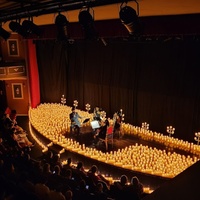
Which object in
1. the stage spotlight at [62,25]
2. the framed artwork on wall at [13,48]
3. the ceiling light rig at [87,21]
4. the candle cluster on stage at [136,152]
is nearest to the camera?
the ceiling light rig at [87,21]

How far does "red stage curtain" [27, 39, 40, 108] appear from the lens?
13.5 metres


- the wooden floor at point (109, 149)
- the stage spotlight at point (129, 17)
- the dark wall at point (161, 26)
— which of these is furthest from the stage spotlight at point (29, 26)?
the wooden floor at point (109, 149)

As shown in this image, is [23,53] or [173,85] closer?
[173,85]

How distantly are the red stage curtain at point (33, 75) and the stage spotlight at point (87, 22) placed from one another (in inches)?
328

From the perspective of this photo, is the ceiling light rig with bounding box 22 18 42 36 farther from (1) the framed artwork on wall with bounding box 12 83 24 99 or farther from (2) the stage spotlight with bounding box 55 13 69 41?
(1) the framed artwork on wall with bounding box 12 83 24 99

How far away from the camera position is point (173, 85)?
33.0 ft

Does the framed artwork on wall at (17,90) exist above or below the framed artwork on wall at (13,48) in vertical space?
below

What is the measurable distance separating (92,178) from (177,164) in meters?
2.61

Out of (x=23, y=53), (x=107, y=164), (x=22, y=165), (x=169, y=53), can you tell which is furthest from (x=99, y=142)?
(x=23, y=53)

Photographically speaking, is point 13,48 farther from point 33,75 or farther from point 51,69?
point 51,69

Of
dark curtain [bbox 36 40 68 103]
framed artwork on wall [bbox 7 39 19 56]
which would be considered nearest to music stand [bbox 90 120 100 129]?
dark curtain [bbox 36 40 68 103]

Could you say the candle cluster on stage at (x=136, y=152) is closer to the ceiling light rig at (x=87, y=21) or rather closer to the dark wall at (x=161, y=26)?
the dark wall at (x=161, y=26)

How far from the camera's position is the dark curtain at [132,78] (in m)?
9.73

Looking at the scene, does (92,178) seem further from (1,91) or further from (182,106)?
(1,91)
